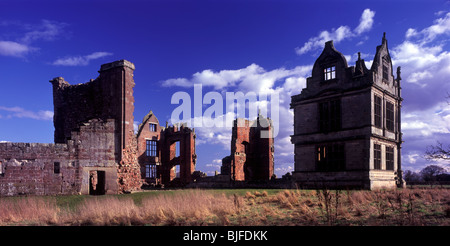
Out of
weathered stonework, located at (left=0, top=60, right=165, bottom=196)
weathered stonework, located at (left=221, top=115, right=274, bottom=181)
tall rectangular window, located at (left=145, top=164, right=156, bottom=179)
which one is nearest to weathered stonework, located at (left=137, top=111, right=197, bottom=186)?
tall rectangular window, located at (left=145, top=164, right=156, bottom=179)

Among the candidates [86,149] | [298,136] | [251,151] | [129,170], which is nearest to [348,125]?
[298,136]

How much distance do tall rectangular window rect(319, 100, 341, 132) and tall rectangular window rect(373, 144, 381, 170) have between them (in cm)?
272

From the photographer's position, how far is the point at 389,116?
25.2 m

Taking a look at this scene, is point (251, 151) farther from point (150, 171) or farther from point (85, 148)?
point (85, 148)

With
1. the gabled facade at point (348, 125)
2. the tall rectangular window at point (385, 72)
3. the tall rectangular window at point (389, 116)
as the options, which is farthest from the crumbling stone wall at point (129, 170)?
the tall rectangular window at point (385, 72)

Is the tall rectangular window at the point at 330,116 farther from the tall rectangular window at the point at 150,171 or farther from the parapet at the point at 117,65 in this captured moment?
the tall rectangular window at the point at 150,171

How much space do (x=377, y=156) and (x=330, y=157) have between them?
308 centimetres

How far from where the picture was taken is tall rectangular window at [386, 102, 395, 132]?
25.0m

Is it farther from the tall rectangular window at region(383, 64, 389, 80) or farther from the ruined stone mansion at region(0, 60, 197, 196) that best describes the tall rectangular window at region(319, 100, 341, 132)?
the ruined stone mansion at region(0, 60, 197, 196)
